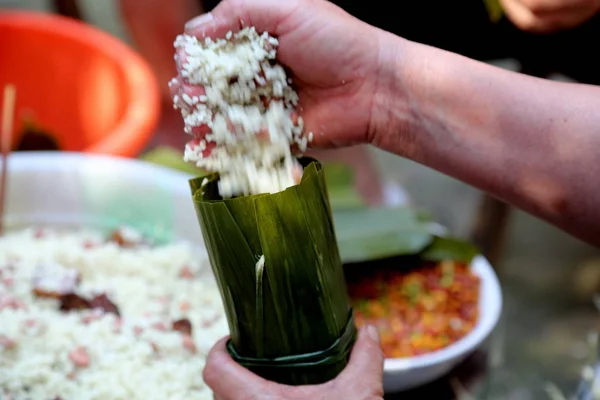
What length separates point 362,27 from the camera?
96 centimetres

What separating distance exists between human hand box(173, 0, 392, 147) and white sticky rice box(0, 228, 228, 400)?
0.41 m

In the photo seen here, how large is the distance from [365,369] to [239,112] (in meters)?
0.37

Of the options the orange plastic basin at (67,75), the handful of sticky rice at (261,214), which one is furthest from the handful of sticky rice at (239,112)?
the orange plastic basin at (67,75)

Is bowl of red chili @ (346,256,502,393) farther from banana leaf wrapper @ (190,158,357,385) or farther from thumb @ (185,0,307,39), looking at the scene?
thumb @ (185,0,307,39)

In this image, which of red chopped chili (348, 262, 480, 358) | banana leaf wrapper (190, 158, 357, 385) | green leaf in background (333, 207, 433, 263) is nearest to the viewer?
banana leaf wrapper (190, 158, 357, 385)

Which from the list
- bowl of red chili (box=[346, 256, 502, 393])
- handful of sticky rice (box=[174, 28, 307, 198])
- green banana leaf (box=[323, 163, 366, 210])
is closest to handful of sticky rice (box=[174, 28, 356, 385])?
handful of sticky rice (box=[174, 28, 307, 198])

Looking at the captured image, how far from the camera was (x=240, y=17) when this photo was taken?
854 mm

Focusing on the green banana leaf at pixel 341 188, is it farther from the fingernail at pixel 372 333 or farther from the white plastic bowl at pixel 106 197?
the fingernail at pixel 372 333

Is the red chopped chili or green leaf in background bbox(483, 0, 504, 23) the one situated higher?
green leaf in background bbox(483, 0, 504, 23)

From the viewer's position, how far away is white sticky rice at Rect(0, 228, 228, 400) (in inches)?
40.0

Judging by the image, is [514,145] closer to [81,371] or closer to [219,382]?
[219,382]

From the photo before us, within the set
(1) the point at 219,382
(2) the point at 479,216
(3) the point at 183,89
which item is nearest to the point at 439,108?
(3) the point at 183,89

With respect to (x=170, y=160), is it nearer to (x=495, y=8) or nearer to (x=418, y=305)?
(x=418, y=305)

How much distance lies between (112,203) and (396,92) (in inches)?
26.2
